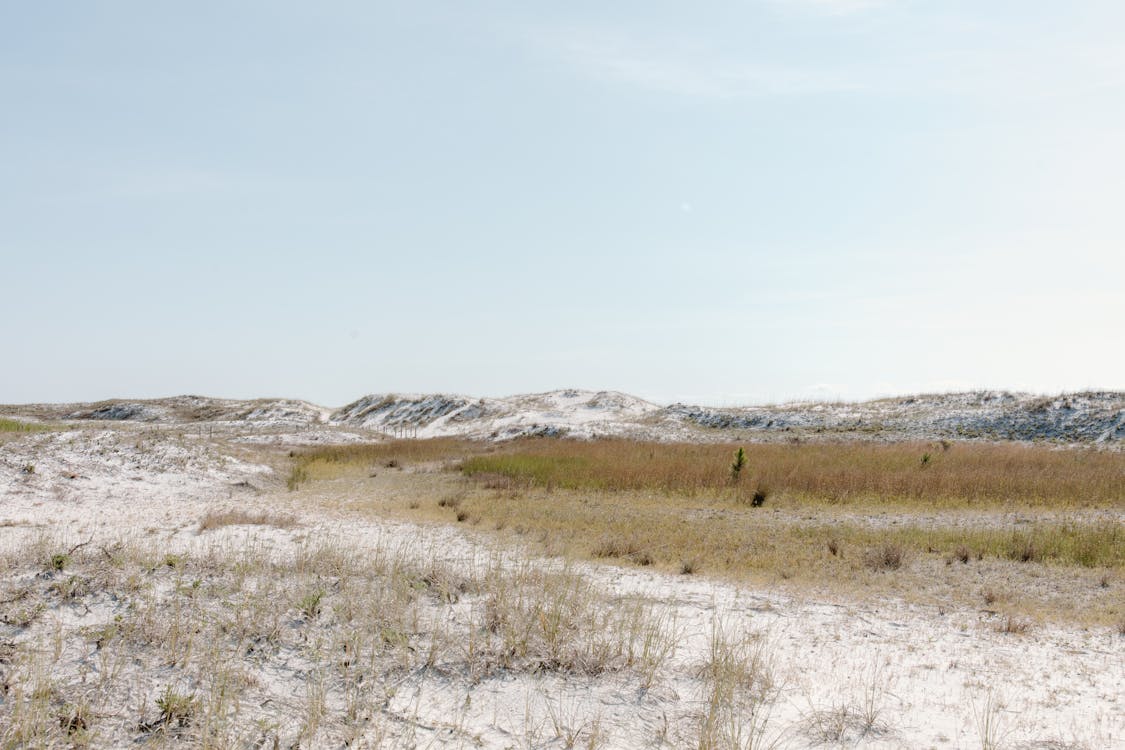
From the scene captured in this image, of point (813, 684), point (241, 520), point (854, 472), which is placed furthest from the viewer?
point (854, 472)

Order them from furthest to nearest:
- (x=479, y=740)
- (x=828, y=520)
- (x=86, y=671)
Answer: (x=828, y=520)
(x=86, y=671)
(x=479, y=740)

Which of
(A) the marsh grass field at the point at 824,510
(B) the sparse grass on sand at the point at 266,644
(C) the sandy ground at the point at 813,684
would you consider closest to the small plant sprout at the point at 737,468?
(A) the marsh grass field at the point at 824,510

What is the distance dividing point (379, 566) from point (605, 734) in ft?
13.8

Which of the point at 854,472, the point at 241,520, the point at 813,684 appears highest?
the point at 854,472

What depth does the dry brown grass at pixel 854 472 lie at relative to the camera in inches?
655

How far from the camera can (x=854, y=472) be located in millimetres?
18641

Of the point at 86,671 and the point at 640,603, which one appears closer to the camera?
the point at 86,671

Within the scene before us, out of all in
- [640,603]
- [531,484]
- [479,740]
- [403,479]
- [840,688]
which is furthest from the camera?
[403,479]

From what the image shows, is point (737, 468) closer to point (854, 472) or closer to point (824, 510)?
point (854, 472)

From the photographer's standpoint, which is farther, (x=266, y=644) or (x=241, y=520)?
(x=241, y=520)

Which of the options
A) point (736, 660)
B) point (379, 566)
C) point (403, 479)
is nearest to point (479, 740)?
point (736, 660)

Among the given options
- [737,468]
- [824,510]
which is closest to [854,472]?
[737,468]

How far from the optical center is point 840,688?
18.6ft

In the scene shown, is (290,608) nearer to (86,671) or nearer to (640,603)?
(86,671)
